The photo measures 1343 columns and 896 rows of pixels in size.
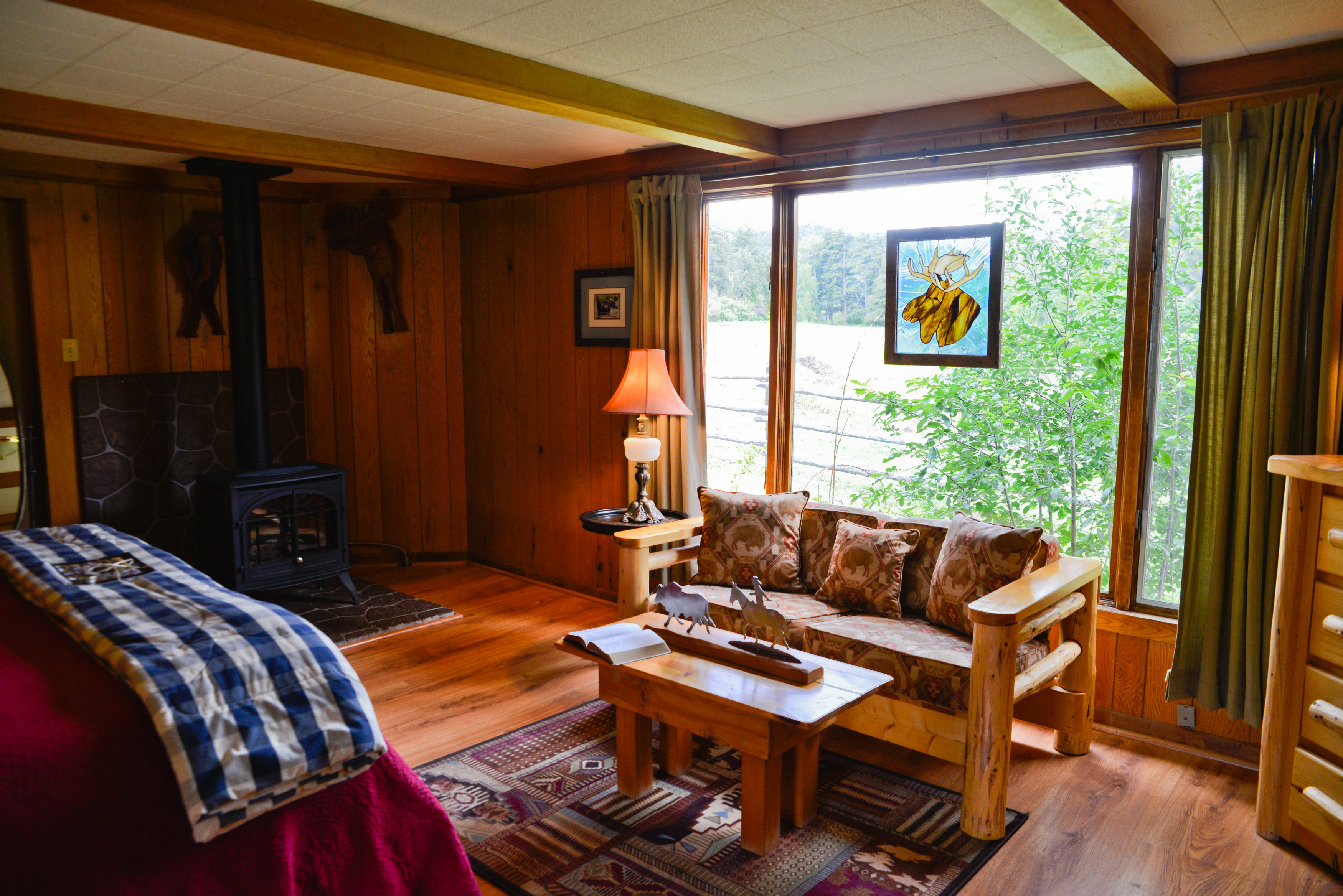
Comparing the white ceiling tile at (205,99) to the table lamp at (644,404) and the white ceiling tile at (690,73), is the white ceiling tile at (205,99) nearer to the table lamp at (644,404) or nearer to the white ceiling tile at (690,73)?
the white ceiling tile at (690,73)

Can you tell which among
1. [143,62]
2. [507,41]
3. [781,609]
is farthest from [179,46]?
[781,609]

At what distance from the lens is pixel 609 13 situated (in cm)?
241

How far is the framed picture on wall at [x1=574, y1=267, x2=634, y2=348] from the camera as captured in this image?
15.0ft

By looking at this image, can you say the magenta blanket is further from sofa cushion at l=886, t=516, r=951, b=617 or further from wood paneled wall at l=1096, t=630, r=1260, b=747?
wood paneled wall at l=1096, t=630, r=1260, b=747

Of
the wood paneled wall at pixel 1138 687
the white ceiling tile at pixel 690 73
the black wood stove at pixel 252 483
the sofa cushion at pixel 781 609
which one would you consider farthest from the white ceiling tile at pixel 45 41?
the wood paneled wall at pixel 1138 687

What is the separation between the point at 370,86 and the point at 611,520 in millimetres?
2043

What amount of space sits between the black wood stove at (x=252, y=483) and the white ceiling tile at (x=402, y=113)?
1.07 metres

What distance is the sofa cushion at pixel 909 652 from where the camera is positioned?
273 centimetres

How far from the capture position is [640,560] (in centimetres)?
366

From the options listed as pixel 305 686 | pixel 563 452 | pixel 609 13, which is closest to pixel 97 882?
pixel 305 686

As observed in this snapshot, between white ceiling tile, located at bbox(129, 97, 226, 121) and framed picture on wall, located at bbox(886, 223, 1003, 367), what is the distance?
2.84 meters

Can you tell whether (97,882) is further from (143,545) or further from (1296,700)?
(1296,700)

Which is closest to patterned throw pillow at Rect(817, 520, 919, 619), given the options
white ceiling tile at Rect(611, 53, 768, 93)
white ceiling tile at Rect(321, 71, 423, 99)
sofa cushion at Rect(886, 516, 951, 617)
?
sofa cushion at Rect(886, 516, 951, 617)

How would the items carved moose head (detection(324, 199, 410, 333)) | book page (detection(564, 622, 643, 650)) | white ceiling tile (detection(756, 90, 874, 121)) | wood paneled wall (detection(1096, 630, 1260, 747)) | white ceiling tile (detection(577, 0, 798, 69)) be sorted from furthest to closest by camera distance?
1. carved moose head (detection(324, 199, 410, 333))
2. white ceiling tile (detection(756, 90, 874, 121))
3. wood paneled wall (detection(1096, 630, 1260, 747))
4. book page (detection(564, 622, 643, 650))
5. white ceiling tile (detection(577, 0, 798, 69))
